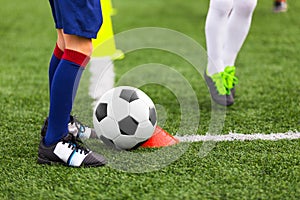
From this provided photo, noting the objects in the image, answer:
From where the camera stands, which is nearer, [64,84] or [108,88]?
[64,84]

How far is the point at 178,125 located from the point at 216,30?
793 millimetres

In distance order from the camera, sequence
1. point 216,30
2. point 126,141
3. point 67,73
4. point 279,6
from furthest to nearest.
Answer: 1. point 279,6
2. point 216,30
3. point 126,141
4. point 67,73

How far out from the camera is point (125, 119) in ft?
9.72

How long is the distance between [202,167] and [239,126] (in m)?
0.77

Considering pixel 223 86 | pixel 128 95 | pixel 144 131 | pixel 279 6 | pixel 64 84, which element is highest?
pixel 64 84

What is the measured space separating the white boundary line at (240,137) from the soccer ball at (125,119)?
295 mm

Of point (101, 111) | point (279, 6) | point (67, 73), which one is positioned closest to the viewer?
point (67, 73)

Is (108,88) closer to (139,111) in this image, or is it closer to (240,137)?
(139,111)

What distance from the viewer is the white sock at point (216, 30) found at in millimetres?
3758

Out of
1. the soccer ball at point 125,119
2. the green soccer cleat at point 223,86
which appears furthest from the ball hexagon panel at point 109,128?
the green soccer cleat at point 223,86

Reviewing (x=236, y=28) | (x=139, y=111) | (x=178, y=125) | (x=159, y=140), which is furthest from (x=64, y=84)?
(x=236, y=28)

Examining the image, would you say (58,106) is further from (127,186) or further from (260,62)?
(260,62)

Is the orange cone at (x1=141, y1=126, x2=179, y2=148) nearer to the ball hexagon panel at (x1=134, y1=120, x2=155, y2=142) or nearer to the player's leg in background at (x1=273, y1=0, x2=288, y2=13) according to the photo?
the ball hexagon panel at (x1=134, y1=120, x2=155, y2=142)

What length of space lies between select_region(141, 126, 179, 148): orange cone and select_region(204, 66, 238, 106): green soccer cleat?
0.81 meters
